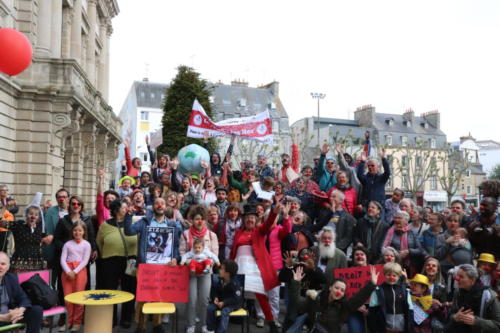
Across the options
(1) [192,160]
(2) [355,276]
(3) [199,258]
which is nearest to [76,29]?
(1) [192,160]

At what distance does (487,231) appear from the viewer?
6.88 metres

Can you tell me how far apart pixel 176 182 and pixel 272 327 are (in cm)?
414

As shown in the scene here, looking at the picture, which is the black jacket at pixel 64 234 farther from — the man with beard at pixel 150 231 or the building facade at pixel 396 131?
the building facade at pixel 396 131

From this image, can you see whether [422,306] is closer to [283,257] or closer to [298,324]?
[298,324]

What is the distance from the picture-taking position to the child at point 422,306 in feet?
19.7

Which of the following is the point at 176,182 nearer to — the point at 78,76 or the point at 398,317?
the point at 398,317

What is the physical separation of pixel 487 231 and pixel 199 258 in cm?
436

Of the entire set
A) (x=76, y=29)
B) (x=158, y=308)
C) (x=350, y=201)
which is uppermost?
(x=76, y=29)

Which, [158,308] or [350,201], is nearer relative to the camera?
[158,308]

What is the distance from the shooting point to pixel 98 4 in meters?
30.8

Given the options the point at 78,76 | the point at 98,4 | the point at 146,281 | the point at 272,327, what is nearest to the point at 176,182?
the point at 146,281

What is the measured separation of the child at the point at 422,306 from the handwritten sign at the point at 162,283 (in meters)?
3.19

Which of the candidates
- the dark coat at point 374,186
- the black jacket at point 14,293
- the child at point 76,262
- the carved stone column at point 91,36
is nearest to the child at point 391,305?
the dark coat at point 374,186

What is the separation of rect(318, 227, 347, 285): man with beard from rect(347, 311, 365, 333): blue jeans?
67cm
